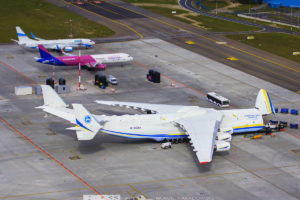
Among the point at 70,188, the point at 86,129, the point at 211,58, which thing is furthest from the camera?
the point at 211,58

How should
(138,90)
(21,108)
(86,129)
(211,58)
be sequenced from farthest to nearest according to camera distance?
(211,58) < (138,90) < (21,108) < (86,129)

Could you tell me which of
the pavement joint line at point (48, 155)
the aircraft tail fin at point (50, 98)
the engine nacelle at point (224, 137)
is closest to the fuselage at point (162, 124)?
the engine nacelle at point (224, 137)

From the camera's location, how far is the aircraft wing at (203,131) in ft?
287

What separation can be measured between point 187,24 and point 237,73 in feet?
179

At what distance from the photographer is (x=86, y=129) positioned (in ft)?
303

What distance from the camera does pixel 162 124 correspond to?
98.3 m

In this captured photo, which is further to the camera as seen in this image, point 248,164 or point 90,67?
point 90,67

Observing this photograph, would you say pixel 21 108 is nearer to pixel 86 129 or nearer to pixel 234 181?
pixel 86 129

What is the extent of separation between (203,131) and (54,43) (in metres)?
76.1

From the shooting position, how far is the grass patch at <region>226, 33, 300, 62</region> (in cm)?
16625

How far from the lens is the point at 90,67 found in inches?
5655

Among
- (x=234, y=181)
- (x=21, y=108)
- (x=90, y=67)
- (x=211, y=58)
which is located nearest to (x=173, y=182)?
(x=234, y=181)

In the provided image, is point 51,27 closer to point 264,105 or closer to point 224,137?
point 264,105

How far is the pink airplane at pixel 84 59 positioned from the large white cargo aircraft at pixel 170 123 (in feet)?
132
